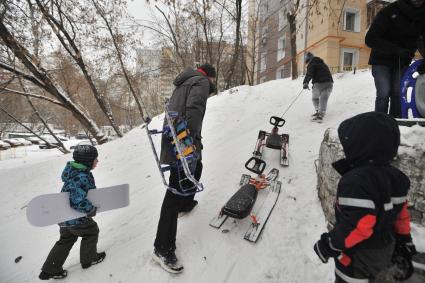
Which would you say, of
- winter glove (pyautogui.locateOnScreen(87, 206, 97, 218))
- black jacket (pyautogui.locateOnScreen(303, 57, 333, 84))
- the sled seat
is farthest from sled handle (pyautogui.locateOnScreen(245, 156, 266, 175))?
black jacket (pyautogui.locateOnScreen(303, 57, 333, 84))

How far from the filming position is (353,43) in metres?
16.3

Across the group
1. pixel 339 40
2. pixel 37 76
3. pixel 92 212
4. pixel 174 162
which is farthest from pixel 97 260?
pixel 339 40

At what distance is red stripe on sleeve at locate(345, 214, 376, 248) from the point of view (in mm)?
1280

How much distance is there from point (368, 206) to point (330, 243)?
372 mm

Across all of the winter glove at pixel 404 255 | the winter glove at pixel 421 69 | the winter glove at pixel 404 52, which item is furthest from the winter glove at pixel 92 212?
the winter glove at pixel 404 52

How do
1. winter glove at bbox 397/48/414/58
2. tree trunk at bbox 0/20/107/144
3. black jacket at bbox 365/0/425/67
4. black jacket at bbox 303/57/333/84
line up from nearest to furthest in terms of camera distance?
black jacket at bbox 365/0/425/67 < winter glove at bbox 397/48/414/58 < black jacket at bbox 303/57/333/84 < tree trunk at bbox 0/20/107/144

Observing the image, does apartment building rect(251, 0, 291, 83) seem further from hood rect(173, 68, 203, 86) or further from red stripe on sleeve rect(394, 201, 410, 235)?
red stripe on sleeve rect(394, 201, 410, 235)

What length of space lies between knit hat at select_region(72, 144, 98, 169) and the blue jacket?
2.0 inches

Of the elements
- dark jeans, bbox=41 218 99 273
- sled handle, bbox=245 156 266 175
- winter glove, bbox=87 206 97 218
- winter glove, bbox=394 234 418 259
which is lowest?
dark jeans, bbox=41 218 99 273

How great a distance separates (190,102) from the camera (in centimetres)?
247

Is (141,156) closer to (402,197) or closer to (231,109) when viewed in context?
(231,109)

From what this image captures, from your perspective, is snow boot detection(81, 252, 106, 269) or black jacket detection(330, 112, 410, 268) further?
snow boot detection(81, 252, 106, 269)

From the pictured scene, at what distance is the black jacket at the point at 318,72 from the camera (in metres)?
6.23

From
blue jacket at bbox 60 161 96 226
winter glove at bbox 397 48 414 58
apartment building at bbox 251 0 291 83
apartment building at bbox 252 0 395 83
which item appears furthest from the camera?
apartment building at bbox 251 0 291 83
